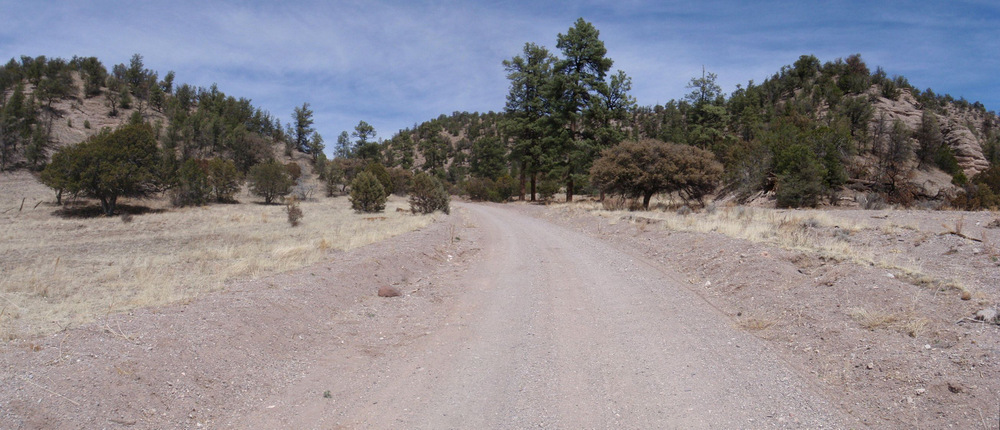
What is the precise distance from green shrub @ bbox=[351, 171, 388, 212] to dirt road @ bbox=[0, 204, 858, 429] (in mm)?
28078

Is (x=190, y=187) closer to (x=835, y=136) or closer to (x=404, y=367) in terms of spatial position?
(x=404, y=367)

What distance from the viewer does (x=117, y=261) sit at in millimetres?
13688

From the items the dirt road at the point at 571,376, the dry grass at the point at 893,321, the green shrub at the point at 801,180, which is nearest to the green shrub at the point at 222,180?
the dirt road at the point at 571,376

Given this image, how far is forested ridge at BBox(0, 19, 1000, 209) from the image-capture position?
90.5 feet

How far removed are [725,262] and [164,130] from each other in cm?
7432

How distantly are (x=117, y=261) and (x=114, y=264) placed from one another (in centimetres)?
89

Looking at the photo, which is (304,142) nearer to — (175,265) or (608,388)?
(175,265)

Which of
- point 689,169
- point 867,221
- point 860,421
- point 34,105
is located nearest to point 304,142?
point 34,105

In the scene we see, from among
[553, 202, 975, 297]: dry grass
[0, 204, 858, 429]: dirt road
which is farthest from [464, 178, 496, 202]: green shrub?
[0, 204, 858, 429]: dirt road

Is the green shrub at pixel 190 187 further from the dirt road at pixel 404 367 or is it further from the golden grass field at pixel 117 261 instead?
the dirt road at pixel 404 367

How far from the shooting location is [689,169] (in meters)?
26.1

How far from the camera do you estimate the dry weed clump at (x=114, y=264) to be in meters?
6.67

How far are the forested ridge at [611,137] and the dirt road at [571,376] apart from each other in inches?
803

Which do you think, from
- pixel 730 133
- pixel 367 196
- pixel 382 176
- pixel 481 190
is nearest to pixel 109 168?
pixel 367 196
